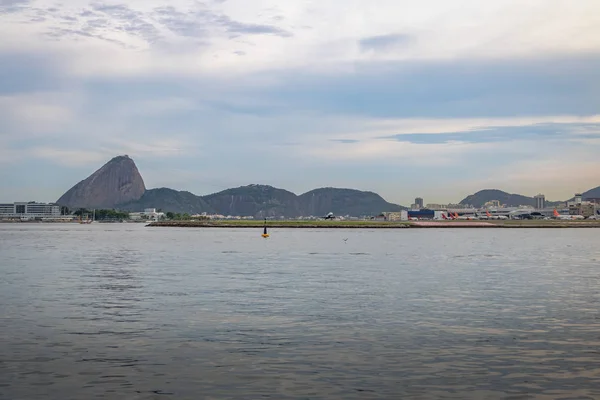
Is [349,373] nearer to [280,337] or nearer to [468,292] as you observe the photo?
[280,337]

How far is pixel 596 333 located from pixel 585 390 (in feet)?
26.5

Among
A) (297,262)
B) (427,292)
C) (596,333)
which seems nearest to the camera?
(596,333)

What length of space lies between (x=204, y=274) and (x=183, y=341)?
24236mm

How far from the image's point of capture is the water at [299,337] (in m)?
15.5

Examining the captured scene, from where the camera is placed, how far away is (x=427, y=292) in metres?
34.3

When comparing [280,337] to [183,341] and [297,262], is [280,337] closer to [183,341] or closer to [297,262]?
[183,341]

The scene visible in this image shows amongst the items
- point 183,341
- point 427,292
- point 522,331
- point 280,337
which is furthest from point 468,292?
point 183,341

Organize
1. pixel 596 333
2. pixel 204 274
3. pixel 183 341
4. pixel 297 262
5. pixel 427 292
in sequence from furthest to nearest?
1. pixel 297 262
2. pixel 204 274
3. pixel 427 292
4. pixel 596 333
5. pixel 183 341

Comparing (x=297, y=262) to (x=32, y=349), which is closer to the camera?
(x=32, y=349)

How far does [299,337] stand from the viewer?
21672 mm

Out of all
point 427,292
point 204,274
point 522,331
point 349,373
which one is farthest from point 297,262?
point 349,373

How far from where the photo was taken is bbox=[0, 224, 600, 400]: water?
1554 centimetres

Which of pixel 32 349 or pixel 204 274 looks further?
pixel 204 274

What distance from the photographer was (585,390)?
15086 millimetres
